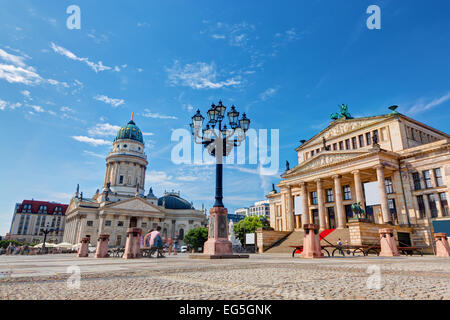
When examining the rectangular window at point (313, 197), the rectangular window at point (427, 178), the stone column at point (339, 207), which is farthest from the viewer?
the rectangular window at point (313, 197)

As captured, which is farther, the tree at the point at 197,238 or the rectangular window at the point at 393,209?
the tree at the point at 197,238

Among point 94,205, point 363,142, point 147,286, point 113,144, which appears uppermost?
point 113,144

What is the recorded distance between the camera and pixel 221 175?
48.2 ft

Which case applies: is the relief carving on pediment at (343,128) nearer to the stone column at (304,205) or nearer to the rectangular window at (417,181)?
the rectangular window at (417,181)

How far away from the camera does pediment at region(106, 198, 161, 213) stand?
7158 cm

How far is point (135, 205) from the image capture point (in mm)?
75062

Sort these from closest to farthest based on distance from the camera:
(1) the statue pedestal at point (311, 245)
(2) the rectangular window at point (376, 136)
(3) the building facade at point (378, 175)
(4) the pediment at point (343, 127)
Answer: (1) the statue pedestal at point (311, 245) < (3) the building facade at point (378, 175) < (2) the rectangular window at point (376, 136) < (4) the pediment at point (343, 127)

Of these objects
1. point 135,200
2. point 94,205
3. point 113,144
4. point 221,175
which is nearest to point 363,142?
point 221,175

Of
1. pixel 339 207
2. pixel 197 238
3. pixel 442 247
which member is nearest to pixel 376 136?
pixel 339 207

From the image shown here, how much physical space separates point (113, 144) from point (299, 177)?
69058 mm

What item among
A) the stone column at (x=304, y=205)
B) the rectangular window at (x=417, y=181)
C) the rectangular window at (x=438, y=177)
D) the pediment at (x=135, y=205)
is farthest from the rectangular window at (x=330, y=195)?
the pediment at (x=135, y=205)

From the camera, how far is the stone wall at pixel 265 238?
3366cm

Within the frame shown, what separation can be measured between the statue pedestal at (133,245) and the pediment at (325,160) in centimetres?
2629
